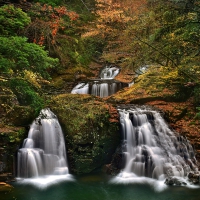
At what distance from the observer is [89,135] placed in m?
9.78

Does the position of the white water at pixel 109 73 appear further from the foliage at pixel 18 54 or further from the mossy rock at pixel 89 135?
the foliage at pixel 18 54

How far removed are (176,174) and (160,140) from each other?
67.5 inches

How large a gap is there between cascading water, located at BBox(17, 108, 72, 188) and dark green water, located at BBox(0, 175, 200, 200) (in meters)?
0.72

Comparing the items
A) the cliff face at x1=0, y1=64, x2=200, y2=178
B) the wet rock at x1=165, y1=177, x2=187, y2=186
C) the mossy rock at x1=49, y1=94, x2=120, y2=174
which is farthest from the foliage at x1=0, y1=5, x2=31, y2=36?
the wet rock at x1=165, y1=177, x2=187, y2=186

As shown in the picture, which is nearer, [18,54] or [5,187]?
[18,54]

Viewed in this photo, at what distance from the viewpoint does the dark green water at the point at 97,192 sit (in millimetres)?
7418

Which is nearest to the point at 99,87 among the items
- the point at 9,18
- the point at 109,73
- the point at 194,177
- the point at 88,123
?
the point at 109,73

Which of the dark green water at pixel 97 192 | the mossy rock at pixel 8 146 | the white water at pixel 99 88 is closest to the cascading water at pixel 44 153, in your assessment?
the mossy rock at pixel 8 146

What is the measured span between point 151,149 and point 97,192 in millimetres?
3139

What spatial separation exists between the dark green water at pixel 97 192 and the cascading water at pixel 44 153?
2.35 feet

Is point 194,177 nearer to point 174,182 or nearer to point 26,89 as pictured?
point 174,182

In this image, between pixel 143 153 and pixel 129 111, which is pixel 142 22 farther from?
pixel 143 153

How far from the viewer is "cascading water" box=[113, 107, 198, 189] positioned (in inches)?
358

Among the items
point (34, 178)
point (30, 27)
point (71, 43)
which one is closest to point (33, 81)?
point (34, 178)
